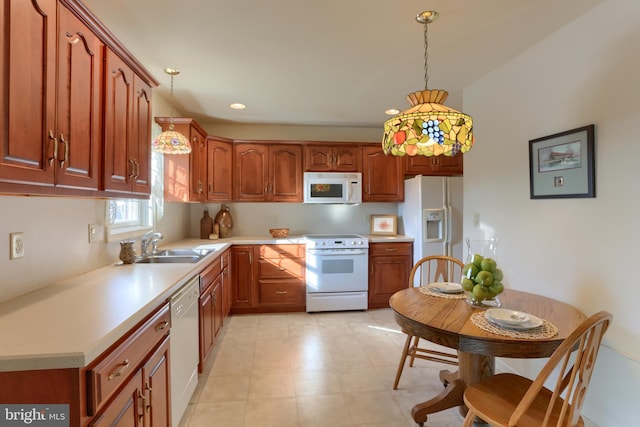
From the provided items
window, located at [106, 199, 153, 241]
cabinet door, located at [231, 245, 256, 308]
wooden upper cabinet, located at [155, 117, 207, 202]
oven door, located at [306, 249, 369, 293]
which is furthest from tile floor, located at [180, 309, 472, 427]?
wooden upper cabinet, located at [155, 117, 207, 202]

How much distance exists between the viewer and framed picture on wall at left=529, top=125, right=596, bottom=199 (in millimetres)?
1872

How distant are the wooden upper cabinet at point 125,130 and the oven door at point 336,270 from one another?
85.6 inches

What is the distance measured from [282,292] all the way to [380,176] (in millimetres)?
1941

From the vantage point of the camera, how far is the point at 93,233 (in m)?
2.06

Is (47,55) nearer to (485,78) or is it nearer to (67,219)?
(67,219)

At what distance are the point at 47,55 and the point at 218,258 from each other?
2.09 metres

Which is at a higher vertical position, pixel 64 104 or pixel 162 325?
pixel 64 104

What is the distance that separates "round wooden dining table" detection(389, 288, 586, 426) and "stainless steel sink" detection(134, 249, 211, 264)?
5.55ft

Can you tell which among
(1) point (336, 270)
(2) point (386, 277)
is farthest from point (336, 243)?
(2) point (386, 277)

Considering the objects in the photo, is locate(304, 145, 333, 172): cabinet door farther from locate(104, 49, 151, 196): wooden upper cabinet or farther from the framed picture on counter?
locate(104, 49, 151, 196): wooden upper cabinet

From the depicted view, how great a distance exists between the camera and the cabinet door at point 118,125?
64.1 inches

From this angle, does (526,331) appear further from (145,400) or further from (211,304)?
(211,304)

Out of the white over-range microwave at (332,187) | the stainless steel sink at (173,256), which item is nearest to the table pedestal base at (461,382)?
the stainless steel sink at (173,256)

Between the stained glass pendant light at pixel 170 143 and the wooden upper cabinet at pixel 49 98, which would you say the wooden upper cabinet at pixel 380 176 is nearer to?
the stained glass pendant light at pixel 170 143
